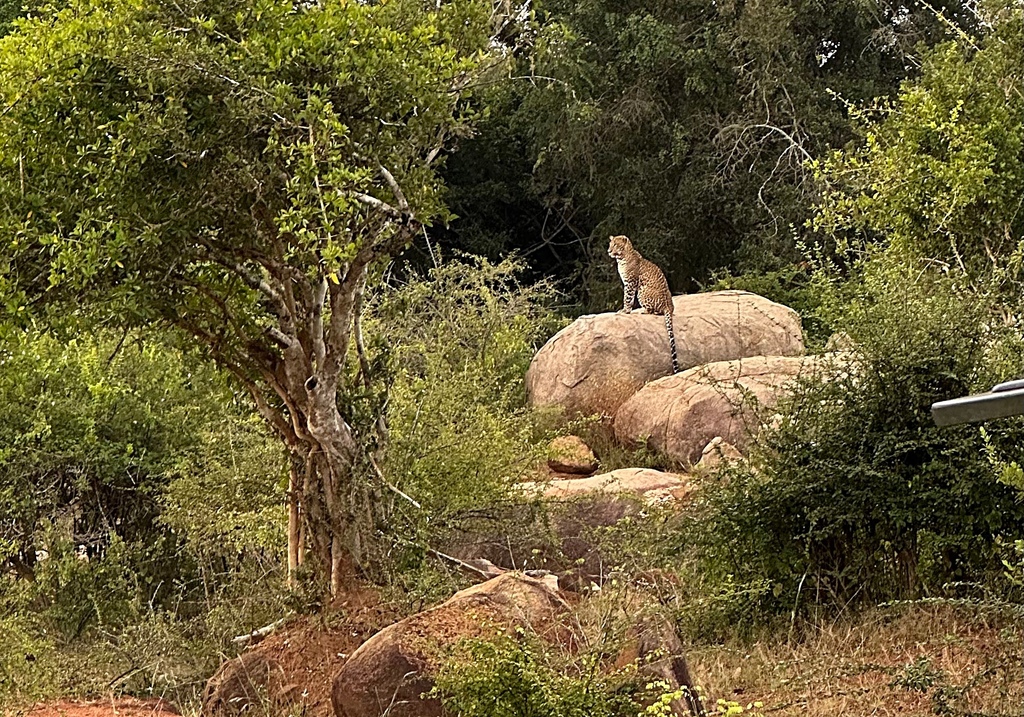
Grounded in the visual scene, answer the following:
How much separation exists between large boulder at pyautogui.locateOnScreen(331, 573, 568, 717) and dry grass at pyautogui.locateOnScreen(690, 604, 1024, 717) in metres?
1.08

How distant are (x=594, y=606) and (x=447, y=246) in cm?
2121

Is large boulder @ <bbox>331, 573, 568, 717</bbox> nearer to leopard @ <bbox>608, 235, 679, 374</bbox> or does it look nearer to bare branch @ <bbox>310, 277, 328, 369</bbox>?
bare branch @ <bbox>310, 277, 328, 369</bbox>

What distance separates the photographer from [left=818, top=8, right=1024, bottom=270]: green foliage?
35.7 ft

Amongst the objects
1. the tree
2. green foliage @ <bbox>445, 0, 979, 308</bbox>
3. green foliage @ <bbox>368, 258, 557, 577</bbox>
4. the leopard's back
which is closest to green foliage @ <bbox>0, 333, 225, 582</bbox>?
green foliage @ <bbox>368, 258, 557, 577</bbox>

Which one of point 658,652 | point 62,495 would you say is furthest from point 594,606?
point 62,495

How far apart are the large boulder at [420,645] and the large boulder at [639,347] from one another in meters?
9.73

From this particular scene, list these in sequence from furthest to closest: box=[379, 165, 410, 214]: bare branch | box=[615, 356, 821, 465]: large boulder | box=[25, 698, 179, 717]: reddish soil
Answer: box=[615, 356, 821, 465]: large boulder
box=[25, 698, 179, 717]: reddish soil
box=[379, 165, 410, 214]: bare branch

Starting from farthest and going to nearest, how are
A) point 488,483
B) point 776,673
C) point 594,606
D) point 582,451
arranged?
1. point 582,451
2. point 488,483
3. point 776,673
4. point 594,606

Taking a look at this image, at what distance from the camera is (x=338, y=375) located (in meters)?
7.34

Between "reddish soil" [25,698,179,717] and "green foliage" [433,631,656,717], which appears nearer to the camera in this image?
"green foliage" [433,631,656,717]

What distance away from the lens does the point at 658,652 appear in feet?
18.3

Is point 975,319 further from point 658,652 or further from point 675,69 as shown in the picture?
point 675,69

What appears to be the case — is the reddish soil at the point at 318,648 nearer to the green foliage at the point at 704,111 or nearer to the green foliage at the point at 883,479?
the green foliage at the point at 883,479

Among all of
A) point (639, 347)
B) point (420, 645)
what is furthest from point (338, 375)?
point (639, 347)
